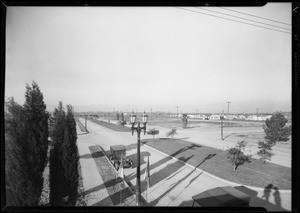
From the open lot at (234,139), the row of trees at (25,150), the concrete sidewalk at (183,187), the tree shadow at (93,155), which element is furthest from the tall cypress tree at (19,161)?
the open lot at (234,139)

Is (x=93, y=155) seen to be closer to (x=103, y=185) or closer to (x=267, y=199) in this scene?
(x=103, y=185)

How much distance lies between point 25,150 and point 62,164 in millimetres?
1409

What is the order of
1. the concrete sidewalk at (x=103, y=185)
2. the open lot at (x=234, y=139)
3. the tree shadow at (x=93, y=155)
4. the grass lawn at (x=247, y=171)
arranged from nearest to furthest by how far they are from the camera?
the concrete sidewalk at (x=103, y=185), the grass lawn at (x=247, y=171), the open lot at (x=234, y=139), the tree shadow at (x=93, y=155)

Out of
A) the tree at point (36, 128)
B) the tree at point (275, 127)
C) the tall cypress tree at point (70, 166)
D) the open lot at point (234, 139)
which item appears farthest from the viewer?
the open lot at point (234, 139)

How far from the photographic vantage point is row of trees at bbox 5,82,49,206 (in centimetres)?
562

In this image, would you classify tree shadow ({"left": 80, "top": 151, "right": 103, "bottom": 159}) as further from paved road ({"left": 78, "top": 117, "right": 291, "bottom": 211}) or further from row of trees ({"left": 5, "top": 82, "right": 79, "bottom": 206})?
row of trees ({"left": 5, "top": 82, "right": 79, "bottom": 206})

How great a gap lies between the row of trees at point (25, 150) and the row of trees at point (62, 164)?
1.48ft

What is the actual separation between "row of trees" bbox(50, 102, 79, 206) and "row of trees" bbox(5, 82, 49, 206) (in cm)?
45

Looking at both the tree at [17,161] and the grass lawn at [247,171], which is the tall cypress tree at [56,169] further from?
the grass lawn at [247,171]

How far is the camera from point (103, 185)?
938 cm

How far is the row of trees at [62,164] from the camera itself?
6.49 meters

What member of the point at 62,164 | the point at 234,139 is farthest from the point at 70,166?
the point at 234,139
